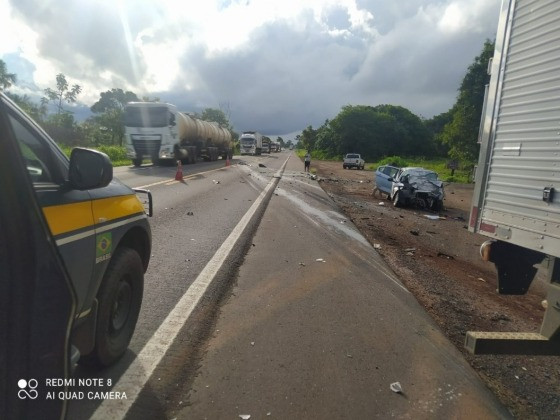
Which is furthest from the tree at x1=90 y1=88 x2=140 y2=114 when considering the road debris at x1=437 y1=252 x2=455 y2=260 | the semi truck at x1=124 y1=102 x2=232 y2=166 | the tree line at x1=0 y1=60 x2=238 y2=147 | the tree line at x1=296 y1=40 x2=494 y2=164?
the road debris at x1=437 y1=252 x2=455 y2=260

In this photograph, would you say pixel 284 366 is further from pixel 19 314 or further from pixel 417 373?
pixel 19 314

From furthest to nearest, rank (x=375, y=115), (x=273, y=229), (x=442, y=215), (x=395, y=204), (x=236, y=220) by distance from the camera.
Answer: (x=375, y=115) < (x=395, y=204) < (x=442, y=215) < (x=236, y=220) < (x=273, y=229)

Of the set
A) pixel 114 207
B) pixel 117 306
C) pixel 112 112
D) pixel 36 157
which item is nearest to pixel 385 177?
pixel 117 306

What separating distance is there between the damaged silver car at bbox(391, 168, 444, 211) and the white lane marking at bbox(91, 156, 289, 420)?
1134 centimetres

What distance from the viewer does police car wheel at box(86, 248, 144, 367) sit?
2.93m

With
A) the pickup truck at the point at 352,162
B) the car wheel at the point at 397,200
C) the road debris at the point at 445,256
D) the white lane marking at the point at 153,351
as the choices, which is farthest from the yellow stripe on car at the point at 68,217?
the pickup truck at the point at 352,162

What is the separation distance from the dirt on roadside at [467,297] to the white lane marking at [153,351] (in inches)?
104

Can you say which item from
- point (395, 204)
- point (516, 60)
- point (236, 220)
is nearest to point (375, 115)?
point (395, 204)

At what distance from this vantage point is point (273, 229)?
9.20 metres

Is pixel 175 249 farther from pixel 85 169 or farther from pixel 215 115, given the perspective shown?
pixel 215 115

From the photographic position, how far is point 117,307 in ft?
10.7

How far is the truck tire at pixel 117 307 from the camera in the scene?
2.92 metres

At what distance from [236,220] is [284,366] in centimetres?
661

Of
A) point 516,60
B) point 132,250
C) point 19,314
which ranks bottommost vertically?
point 132,250
